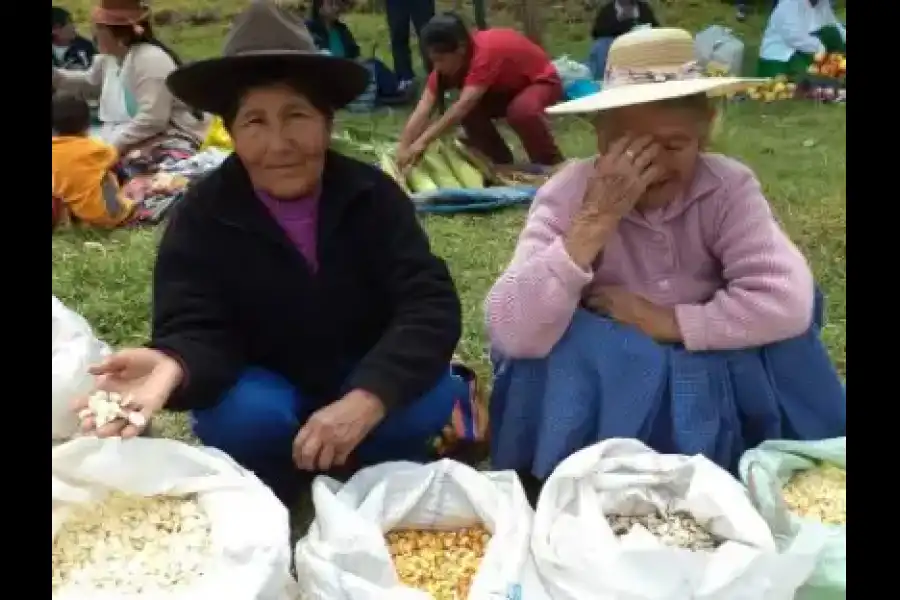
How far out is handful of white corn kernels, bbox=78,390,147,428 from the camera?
167cm

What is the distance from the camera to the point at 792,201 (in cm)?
446

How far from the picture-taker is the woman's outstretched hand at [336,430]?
185 centimetres

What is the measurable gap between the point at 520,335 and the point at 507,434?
0.27 meters

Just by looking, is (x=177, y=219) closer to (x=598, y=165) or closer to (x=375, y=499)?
(x=375, y=499)

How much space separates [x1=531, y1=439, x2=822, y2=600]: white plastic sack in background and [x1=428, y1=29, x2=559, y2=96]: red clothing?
3645 millimetres

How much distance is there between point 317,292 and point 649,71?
2.54 feet

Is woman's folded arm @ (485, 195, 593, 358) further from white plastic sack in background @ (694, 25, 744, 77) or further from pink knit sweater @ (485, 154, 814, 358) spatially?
white plastic sack in background @ (694, 25, 744, 77)

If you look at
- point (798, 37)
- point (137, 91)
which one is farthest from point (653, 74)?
point (798, 37)

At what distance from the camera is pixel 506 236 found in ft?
13.6

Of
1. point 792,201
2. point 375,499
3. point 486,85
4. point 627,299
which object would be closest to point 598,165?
point 627,299

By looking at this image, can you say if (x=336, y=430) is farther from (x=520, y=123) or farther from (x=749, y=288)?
(x=520, y=123)

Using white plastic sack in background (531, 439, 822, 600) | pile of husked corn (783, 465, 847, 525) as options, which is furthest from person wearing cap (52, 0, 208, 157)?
pile of husked corn (783, 465, 847, 525)

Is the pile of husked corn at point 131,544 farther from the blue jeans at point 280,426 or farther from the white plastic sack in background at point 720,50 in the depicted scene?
the white plastic sack in background at point 720,50
